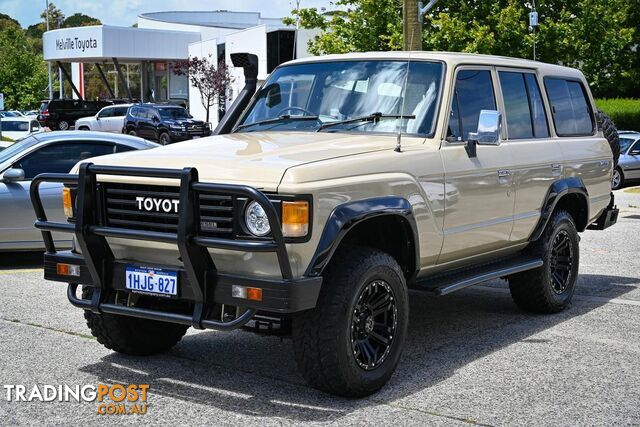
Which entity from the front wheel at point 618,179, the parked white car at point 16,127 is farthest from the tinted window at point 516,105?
the parked white car at point 16,127

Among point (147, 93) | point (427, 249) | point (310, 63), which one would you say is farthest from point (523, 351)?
point (147, 93)

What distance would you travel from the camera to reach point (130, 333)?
650 centimetres

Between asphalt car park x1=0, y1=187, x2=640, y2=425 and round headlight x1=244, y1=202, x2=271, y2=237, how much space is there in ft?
3.36

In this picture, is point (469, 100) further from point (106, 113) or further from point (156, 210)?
point (106, 113)

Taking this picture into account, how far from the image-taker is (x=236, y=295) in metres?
5.30

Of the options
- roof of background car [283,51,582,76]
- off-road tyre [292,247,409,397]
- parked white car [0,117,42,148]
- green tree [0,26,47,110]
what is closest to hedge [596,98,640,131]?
parked white car [0,117,42,148]

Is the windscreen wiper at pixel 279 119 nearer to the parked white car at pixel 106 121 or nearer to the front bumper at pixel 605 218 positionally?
the front bumper at pixel 605 218

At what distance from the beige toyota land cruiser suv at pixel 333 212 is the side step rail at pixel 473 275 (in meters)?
0.02

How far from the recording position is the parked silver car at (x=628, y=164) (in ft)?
82.5

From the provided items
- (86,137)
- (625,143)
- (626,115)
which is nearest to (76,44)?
(626,115)

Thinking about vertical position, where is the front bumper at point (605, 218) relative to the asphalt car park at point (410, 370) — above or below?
above

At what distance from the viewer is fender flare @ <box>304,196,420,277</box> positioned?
17.6ft

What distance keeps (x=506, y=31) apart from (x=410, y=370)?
1339 inches

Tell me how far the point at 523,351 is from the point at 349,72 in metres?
2.36
